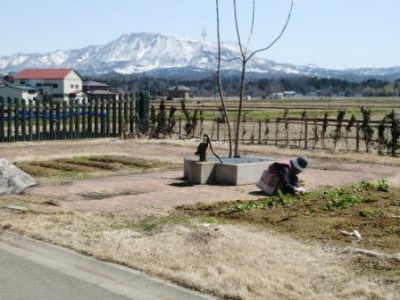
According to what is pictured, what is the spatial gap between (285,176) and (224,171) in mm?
1723

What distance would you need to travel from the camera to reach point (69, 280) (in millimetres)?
6043

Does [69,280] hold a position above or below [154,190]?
above

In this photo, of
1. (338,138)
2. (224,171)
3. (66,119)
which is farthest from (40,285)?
(66,119)

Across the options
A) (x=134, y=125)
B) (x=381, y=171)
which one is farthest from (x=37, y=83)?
(x=381, y=171)

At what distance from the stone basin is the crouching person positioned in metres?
1.08

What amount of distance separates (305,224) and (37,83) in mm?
129605

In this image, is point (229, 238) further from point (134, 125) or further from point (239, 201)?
point (134, 125)

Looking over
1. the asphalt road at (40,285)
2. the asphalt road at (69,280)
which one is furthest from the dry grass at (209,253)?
the asphalt road at (40,285)

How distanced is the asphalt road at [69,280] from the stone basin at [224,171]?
537 centimetres

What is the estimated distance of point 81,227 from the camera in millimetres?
8109

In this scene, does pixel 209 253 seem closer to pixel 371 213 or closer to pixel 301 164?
pixel 371 213

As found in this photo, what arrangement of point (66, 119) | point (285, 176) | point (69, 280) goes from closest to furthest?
point (69, 280), point (285, 176), point (66, 119)

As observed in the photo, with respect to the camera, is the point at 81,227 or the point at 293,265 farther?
the point at 81,227

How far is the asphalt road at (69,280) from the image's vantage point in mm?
5586
